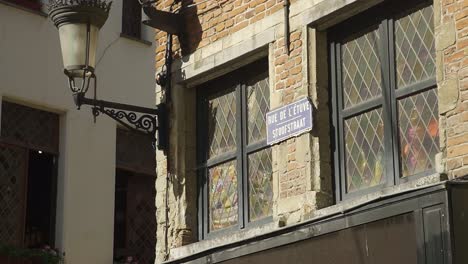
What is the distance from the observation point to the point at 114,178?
50.5 feet

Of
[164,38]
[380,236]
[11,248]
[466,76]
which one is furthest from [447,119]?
[11,248]

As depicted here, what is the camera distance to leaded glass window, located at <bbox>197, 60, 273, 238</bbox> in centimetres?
1042

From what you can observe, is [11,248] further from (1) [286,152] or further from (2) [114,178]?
(1) [286,152]

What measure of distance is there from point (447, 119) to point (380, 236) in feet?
3.10

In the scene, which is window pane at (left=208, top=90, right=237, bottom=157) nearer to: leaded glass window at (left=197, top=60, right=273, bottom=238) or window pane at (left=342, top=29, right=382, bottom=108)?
leaded glass window at (left=197, top=60, right=273, bottom=238)

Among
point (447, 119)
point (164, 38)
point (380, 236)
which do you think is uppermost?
point (164, 38)

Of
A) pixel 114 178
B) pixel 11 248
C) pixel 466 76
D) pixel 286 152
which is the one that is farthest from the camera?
pixel 114 178

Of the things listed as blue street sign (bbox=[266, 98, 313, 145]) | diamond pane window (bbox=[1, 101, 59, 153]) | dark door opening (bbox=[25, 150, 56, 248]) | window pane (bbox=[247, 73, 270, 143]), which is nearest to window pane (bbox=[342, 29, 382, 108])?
blue street sign (bbox=[266, 98, 313, 145])

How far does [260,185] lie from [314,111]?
1066mm

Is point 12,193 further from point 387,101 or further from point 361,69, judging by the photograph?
point 387,101

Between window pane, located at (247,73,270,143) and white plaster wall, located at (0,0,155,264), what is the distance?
15.4ft

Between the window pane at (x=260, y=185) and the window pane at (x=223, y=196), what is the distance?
21cm

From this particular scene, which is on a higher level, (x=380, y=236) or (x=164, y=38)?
(x=164, y=38)

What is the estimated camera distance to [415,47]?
898 centimetres
